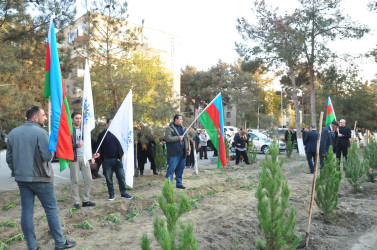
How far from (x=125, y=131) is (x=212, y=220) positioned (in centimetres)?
259

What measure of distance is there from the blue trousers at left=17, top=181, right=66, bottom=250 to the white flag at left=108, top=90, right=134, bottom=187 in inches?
97.8

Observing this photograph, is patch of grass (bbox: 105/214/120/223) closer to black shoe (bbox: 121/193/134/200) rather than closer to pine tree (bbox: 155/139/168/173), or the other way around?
black shoe (bbox: 121/193/134/200)

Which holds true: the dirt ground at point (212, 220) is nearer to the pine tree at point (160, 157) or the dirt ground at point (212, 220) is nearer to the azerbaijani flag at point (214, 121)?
the azerbaijani flag at point (214, 121)

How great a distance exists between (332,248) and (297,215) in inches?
50.7

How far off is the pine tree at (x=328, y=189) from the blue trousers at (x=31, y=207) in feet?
12.8

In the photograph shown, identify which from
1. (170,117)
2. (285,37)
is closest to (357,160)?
(170,117)

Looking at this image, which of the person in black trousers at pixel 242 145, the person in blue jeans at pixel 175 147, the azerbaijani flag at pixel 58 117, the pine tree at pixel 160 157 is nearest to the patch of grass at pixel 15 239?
the azerbaijani flag at pixel 58 117

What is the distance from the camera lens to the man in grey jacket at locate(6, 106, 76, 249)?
378cm

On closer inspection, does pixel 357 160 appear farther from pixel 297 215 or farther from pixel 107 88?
pixel 107 88

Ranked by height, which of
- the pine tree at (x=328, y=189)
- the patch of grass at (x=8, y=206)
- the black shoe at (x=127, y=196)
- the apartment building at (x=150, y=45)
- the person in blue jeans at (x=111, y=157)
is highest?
the apartment building at (x=150, y=45)

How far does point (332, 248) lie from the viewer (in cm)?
432

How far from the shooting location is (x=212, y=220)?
5094 millimetres

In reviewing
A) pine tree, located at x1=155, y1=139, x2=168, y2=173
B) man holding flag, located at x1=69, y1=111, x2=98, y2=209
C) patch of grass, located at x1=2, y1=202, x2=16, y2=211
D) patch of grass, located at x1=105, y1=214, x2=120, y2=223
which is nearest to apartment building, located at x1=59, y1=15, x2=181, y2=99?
pine tree, located at x1=155, y1=139, x2=168, y2=173

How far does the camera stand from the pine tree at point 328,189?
5.08 metres
